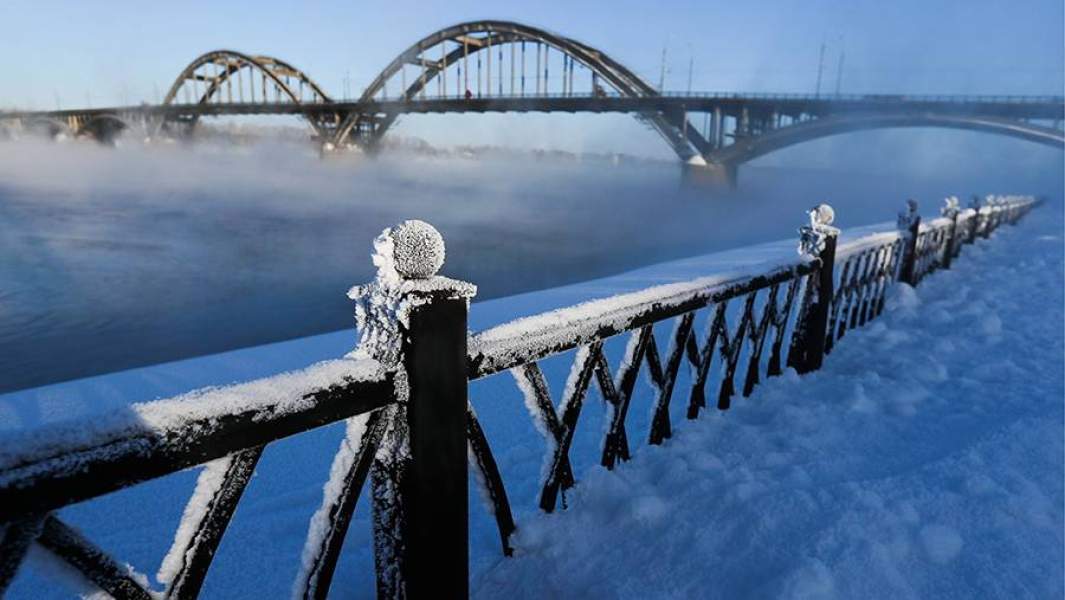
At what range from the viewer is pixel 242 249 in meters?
26.6

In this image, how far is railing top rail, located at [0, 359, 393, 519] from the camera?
3.39ft

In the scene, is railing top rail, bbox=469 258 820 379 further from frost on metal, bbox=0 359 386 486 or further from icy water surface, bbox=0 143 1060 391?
icy water surface, bbox=0 143 1060 391

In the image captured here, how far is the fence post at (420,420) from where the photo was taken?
1.55 m

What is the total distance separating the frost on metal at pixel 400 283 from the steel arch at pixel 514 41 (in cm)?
5170

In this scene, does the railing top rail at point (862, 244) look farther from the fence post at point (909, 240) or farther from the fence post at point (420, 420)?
the fence post at point (420, 420)

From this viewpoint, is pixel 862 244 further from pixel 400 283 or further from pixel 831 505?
pixel 400 283

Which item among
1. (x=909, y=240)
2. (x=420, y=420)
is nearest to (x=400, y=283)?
(x=420, y=420)

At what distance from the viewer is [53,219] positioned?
1289 inches

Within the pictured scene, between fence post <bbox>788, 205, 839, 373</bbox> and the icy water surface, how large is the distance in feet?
40.3

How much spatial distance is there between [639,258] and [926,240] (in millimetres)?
18246

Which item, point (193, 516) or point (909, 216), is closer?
point (193, 516)

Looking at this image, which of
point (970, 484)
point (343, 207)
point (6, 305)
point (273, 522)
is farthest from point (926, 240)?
point (343, 207)

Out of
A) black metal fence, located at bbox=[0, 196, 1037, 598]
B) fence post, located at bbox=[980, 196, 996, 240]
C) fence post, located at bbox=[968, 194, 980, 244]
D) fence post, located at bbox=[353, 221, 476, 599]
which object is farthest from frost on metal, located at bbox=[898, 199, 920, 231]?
fence post, located at bbox=[980, 196, 996, 240]

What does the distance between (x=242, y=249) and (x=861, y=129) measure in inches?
1659
